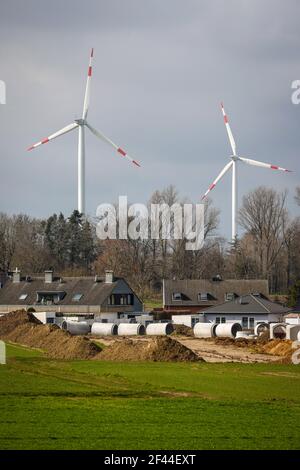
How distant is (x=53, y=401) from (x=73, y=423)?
5.30 m

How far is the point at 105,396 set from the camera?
3188cm

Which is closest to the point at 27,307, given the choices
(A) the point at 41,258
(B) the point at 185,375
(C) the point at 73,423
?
(A) the point at 41,258

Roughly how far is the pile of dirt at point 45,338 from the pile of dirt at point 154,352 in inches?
73.1

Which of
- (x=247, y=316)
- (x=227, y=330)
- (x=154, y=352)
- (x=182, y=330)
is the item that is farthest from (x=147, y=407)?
(x=247, y=316)

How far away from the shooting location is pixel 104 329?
253ft

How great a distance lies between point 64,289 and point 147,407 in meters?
68.9

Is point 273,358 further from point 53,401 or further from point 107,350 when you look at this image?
point 53,401

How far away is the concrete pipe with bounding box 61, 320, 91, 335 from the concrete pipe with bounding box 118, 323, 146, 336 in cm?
288

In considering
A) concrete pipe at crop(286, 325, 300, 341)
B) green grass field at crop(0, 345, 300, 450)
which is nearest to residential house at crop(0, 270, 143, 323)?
concrete pipe at crop(286, 325, 300, 341)

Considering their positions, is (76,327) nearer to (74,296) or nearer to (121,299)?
(74,296)

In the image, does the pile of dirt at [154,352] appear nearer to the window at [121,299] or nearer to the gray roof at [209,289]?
the window at [121,299]

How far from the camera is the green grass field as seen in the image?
22109mm

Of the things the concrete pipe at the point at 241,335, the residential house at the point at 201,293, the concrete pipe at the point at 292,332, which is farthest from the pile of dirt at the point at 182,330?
the residential house at the point at 201,293

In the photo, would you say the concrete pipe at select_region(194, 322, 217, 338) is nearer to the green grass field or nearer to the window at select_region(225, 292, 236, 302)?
the window at select_region(225, 292, 236, 302)
